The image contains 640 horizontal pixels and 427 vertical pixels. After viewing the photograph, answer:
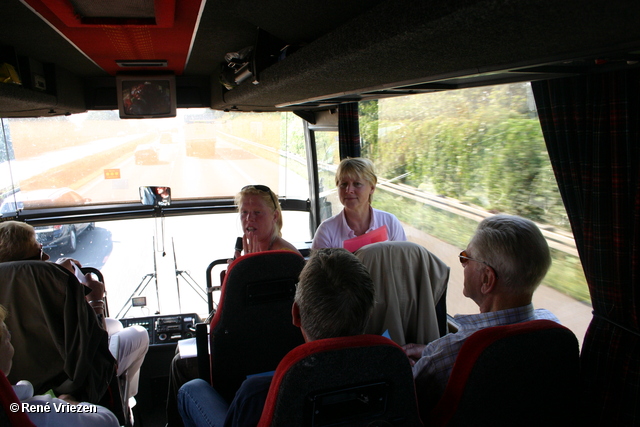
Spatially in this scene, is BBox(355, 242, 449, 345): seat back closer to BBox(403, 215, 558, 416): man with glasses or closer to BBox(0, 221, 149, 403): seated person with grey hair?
BBox(403, 215, 558, 416): man with glasses

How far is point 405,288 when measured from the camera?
1979 millimetres

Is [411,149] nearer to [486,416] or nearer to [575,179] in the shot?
[575,179]

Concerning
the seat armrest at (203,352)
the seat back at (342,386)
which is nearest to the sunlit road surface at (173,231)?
the seat armrest at (203,352)

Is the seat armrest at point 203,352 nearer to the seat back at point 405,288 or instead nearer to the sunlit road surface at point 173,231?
the seat back at point 405,288

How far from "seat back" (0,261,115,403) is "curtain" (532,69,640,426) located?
2315 mm

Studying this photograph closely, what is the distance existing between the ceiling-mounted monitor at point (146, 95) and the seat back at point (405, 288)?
286 centimetres

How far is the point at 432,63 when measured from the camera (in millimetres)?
1451

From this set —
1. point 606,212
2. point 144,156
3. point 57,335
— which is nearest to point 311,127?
point 144,156

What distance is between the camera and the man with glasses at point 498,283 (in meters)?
1.45

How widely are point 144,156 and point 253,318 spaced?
3.55 m

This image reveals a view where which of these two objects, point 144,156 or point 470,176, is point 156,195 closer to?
point 144,156

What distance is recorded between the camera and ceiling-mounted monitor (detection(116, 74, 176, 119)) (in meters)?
3.97

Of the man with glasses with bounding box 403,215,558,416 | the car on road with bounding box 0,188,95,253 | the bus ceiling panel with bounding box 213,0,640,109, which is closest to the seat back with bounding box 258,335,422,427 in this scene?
the man with glasses with bounding box 403,215,558,416

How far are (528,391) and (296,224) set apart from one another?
4507 mm
